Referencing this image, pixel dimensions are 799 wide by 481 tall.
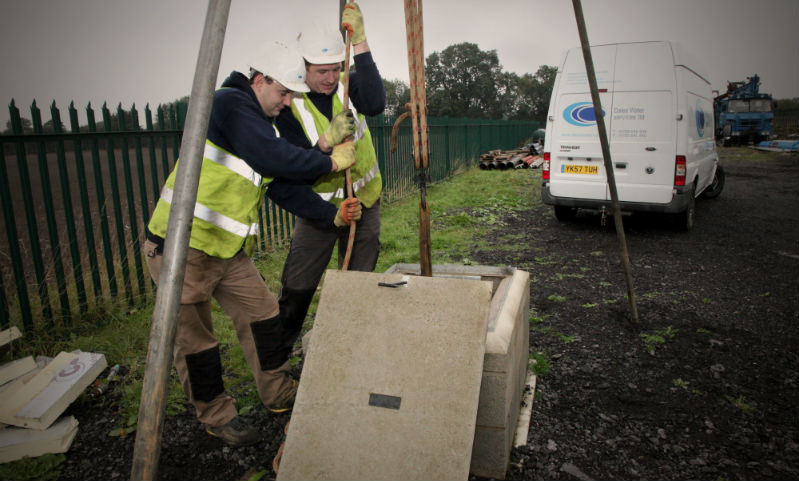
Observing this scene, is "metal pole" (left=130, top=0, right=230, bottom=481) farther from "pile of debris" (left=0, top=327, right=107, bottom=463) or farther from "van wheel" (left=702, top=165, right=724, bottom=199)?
"van wheel" (left=702, top=165, right=724, bottom=199)


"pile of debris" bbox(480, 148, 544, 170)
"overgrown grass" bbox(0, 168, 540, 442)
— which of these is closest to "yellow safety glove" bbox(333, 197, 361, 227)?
"overgrown grass" bbox(0, 168, 540, 442)

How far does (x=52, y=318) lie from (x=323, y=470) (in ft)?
10.8

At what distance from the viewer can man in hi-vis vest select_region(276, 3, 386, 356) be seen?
2.57 metres

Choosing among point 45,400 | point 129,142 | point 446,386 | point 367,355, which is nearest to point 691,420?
point 446,386

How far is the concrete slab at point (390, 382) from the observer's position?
1.65 metres

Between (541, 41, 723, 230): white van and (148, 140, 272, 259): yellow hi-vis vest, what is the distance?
5868mm

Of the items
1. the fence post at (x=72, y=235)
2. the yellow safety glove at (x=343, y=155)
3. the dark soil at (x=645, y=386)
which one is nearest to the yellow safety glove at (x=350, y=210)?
the yellow safety glove at (x=343, y=155)

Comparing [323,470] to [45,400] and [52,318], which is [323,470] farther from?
[52,318]

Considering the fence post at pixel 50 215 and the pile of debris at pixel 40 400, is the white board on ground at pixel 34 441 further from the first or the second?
the fence post at pixel 50 215

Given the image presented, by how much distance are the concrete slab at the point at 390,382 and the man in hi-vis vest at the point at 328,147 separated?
0.95m

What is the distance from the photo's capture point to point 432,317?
1.86 m

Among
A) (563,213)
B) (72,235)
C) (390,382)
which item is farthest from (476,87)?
(390,382)

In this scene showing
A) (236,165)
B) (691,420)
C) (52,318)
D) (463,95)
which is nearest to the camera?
(236,165)

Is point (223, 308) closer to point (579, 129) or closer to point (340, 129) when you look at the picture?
point (340, 129)
